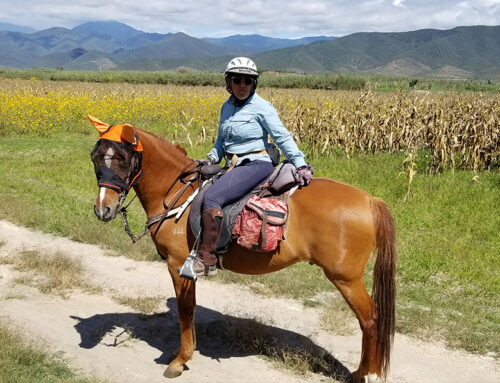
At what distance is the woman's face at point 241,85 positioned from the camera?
4.06 metres

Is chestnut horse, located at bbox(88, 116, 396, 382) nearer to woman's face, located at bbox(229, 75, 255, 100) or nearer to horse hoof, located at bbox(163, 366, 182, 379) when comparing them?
horse hoof, located at bbox(163, 366, 182, 379)

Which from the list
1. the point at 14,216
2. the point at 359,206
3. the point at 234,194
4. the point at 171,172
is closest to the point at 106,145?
the point at 171,172

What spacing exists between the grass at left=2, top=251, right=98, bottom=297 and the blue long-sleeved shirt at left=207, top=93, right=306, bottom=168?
11.3 ft

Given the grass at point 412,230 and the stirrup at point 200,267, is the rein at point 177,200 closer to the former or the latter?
the stirrup at point 200,267

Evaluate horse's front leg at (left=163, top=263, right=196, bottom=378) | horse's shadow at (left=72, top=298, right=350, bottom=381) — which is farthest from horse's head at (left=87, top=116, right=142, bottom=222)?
horse's shadow at (left=72, top=298, right=350, bottom=381)

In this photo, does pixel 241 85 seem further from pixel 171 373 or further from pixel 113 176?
pixel 171 373

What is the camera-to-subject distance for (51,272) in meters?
6.37

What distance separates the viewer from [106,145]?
3.83 meters

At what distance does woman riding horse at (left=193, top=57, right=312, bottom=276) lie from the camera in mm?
3984

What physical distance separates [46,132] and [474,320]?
18197 mm

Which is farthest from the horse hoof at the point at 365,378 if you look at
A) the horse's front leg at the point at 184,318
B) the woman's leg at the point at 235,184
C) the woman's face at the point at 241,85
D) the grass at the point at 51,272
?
the grass at the point at 51,272

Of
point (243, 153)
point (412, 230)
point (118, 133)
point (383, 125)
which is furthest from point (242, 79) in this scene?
point (383, 125)

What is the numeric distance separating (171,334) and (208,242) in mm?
1830

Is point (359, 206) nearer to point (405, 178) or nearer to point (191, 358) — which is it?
point (191, 358)
